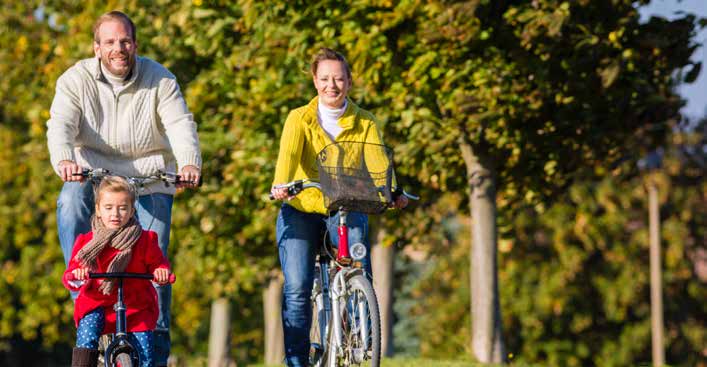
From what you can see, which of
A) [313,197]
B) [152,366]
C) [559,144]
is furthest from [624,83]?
[152,366]

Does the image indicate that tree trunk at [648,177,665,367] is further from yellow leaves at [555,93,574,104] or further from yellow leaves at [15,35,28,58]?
yellow leaves at [555,93,574,104]

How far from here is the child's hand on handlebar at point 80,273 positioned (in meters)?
5.86

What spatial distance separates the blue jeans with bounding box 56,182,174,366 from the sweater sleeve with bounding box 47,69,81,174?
0.86 feet

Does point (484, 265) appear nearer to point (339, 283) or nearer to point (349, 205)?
point (339, 283)

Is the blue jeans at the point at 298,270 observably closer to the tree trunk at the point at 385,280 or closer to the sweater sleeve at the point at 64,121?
the sweater sleeve at the point at 64,121

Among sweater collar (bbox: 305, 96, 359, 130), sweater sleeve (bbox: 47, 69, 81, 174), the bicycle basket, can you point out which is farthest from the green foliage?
sweater sleeve (bbox: 47, 69, 81, 174)

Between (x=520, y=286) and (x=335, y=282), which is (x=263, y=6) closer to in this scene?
(x=335, y=282)

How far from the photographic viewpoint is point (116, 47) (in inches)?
255

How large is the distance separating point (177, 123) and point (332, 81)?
81cm

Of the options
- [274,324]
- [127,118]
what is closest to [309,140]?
[127,118]

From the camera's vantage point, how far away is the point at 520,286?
3572 cm

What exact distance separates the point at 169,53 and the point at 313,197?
11.5 m

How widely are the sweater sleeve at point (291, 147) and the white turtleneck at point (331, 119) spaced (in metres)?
0.15

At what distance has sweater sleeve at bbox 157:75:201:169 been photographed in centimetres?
658
